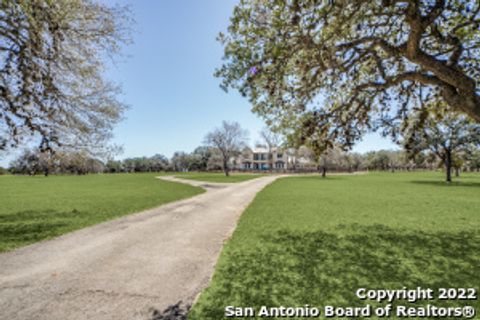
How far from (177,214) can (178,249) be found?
4977 mm

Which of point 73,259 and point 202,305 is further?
point 73,259

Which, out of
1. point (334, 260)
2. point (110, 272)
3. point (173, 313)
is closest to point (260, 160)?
point (334, 260)

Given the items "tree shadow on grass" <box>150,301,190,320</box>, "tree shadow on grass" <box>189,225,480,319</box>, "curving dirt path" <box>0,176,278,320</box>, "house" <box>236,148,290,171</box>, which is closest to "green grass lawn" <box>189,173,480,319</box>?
"tree shadow on grass" <box>189,225,480,319</box>

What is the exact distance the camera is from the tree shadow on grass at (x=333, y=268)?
3.83 m

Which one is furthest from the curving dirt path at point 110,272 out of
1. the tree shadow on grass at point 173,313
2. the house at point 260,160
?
the house at point 260,160

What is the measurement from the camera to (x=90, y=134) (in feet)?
34.4

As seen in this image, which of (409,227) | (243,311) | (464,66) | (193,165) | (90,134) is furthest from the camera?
(193,165)

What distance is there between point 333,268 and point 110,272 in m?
5.15

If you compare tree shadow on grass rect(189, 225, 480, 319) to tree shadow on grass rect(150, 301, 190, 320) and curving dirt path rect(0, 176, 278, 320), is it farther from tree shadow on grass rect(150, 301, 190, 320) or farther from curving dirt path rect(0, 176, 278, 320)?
curving dirt path rect(0, 176, 278, 320)

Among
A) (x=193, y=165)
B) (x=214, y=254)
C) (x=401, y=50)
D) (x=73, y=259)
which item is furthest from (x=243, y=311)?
(x=193, y=165)

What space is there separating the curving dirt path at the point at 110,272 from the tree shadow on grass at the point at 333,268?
0.62 m

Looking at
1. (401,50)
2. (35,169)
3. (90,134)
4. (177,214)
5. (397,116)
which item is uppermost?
(401,50)

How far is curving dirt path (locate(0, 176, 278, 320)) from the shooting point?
3.62 metres

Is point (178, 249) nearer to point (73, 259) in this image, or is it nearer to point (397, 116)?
point (73, 259)
